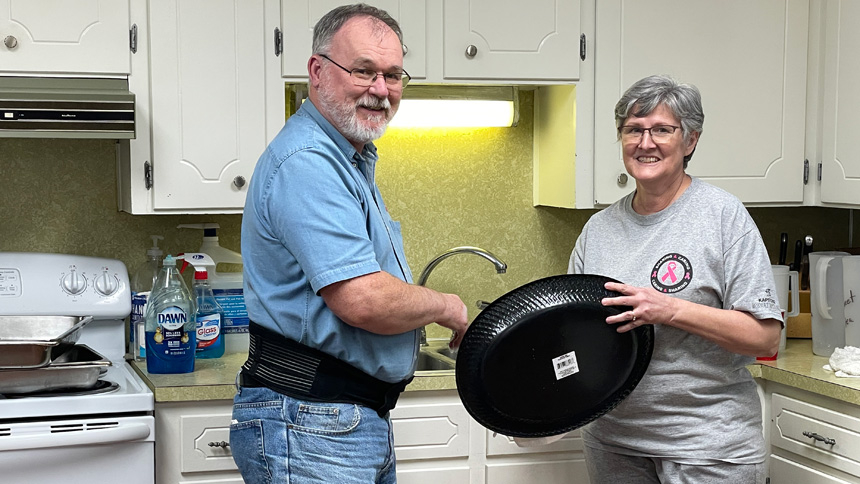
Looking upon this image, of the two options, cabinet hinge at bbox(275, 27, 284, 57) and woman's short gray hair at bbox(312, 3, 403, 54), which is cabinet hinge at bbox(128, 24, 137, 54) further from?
woman's short gray hair at bbox(312, 3, 403, 54)

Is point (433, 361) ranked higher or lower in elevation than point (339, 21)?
lower

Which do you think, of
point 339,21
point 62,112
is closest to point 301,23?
point 62,112

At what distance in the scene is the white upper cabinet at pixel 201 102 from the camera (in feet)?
7.81

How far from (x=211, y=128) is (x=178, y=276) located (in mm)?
380

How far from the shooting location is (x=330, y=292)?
4.84 ft

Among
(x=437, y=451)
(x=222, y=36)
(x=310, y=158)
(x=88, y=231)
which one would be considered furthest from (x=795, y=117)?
(x=88, y=231)

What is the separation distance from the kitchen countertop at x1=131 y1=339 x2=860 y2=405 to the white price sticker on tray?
60 centimetres

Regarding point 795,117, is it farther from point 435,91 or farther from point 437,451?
point 437,451

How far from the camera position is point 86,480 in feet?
6.91

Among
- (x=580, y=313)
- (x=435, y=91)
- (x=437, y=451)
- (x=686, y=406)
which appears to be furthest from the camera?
(x=435, y=91)

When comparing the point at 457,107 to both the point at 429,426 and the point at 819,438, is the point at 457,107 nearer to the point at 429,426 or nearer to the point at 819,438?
the point at 429,426

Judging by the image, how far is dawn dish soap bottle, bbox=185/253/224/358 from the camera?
2.50 metres

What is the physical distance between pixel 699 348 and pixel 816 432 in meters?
0.63

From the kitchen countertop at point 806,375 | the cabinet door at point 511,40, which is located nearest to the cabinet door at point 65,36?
the cabinet door at point 511,40
